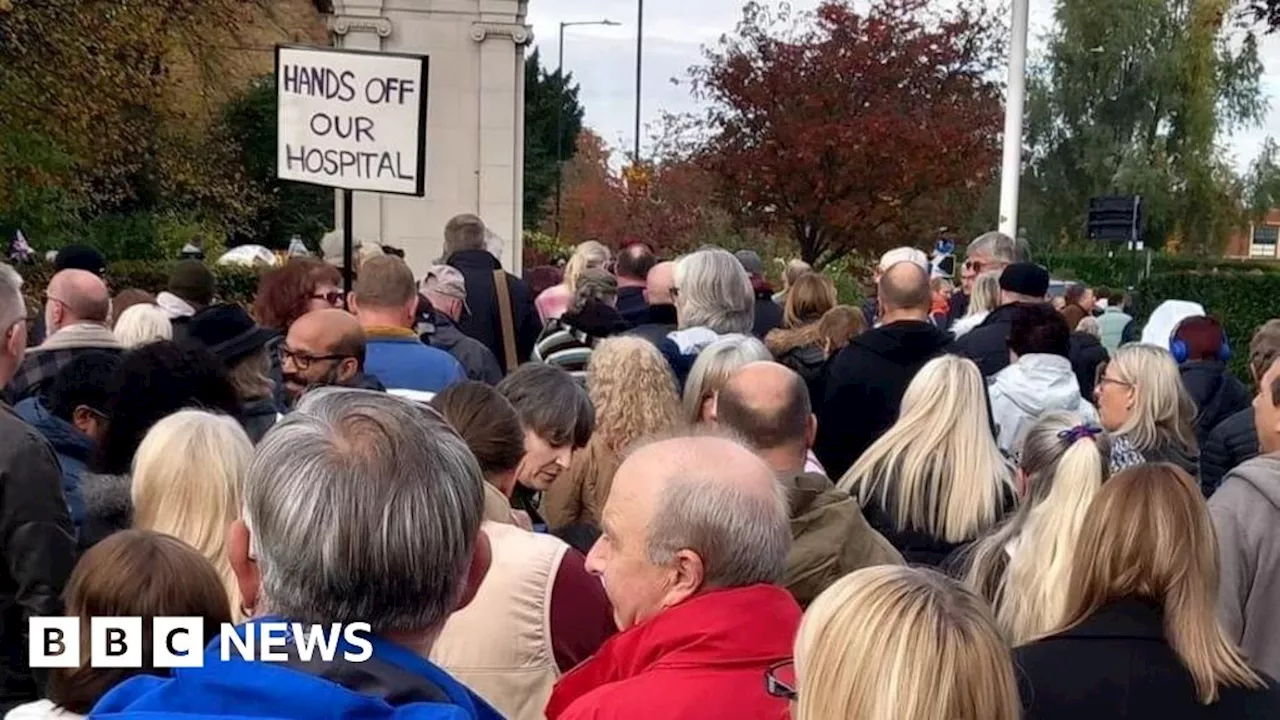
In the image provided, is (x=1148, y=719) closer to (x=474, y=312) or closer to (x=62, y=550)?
(x=62, y=550)

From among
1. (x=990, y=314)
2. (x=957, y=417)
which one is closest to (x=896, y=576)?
(x=957, y=417)

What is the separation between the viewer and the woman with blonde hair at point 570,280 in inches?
331

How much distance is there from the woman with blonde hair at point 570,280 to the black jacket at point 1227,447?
3.46m

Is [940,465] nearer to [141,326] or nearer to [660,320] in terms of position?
[660,320]

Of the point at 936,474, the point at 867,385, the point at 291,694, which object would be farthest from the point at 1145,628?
the point at 867,385

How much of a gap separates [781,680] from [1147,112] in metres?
43.7

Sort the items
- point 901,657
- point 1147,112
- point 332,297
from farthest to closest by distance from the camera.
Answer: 1. point 1147,112
2. point 332,297
3. point 901,657

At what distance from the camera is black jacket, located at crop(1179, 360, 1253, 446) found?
748 centimetres

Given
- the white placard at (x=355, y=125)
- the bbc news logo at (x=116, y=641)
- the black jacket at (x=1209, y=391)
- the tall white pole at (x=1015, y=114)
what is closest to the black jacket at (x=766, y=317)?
the black jacket at (x=1209, y=391)

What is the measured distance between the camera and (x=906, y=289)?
21.2ft

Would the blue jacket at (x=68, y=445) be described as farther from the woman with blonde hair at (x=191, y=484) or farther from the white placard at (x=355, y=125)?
the white placard at (x=355, y=125)

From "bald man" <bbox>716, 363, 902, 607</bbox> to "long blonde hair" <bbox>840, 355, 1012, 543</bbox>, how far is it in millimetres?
611

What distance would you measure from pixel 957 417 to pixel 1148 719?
2.00 meters

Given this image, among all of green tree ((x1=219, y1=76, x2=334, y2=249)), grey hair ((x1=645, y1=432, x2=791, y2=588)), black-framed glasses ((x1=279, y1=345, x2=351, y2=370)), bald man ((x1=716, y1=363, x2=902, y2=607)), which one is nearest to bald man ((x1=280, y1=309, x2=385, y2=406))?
black-framed glasses ((x1=279, y1=345, x2=351, y2=370))
